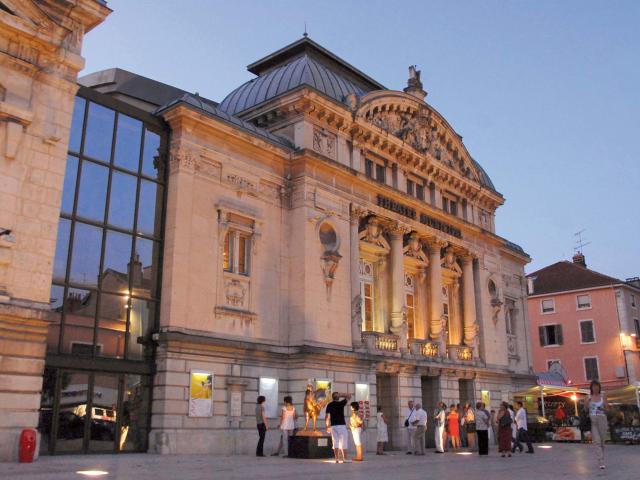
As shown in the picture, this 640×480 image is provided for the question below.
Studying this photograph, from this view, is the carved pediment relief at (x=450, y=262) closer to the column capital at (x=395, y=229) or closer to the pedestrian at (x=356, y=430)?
the column capital at (x=395, y=229)

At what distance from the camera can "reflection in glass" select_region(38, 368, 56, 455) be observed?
733 inches

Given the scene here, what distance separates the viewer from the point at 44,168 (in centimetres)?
1817

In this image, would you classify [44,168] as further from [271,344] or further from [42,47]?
[271,344]

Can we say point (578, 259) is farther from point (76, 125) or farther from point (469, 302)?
point (76, 125)

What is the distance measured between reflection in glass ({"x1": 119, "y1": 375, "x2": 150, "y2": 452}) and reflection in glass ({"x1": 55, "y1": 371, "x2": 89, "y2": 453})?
4.78 feet

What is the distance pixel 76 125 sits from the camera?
20938 mm

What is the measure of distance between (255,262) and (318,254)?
2877 millimetres

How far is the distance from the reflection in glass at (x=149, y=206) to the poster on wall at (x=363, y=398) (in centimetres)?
1047

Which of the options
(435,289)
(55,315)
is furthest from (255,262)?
(435,289)

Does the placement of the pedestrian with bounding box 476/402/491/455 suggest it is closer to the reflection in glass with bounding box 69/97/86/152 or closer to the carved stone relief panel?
the carved stone relief panel

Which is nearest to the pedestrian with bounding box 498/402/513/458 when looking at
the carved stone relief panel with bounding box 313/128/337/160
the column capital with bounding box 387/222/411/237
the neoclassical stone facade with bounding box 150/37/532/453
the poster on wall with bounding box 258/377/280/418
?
the neoclassical stone facade with bounding box 150/37/532/453

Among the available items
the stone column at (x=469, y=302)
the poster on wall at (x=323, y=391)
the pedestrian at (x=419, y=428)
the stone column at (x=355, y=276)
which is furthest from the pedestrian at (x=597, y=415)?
the stone column at (x=469, y=302)

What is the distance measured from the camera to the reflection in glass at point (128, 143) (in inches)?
880

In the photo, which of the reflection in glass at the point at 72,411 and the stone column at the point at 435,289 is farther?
the stone column at the point at 435,289
